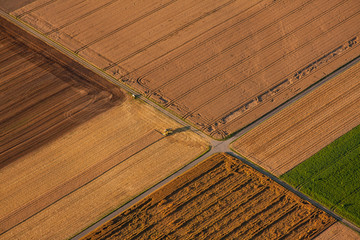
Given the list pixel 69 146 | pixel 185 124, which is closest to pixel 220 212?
pixel 185 124

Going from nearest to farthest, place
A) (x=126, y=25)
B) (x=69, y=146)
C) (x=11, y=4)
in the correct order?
(x=69, y=146) → (x=126, y=25) → (x=11, y=4)

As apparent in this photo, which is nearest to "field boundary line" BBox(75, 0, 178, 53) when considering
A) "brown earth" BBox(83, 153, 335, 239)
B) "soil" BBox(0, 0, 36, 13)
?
"soil" BBox(0, 0, 36, 13)

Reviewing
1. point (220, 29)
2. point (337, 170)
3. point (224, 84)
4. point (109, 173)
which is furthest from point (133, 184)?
point (220, 29)

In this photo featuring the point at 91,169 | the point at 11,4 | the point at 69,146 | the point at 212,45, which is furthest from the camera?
the point at 11,4

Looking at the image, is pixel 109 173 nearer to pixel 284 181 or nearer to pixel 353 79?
pixel 284 181

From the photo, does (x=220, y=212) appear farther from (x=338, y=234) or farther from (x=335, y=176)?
(x=335, y=176)

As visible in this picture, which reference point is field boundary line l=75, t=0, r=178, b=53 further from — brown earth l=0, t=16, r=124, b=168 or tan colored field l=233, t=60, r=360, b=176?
tan colored field l=233, t=60, r=360, b=176
